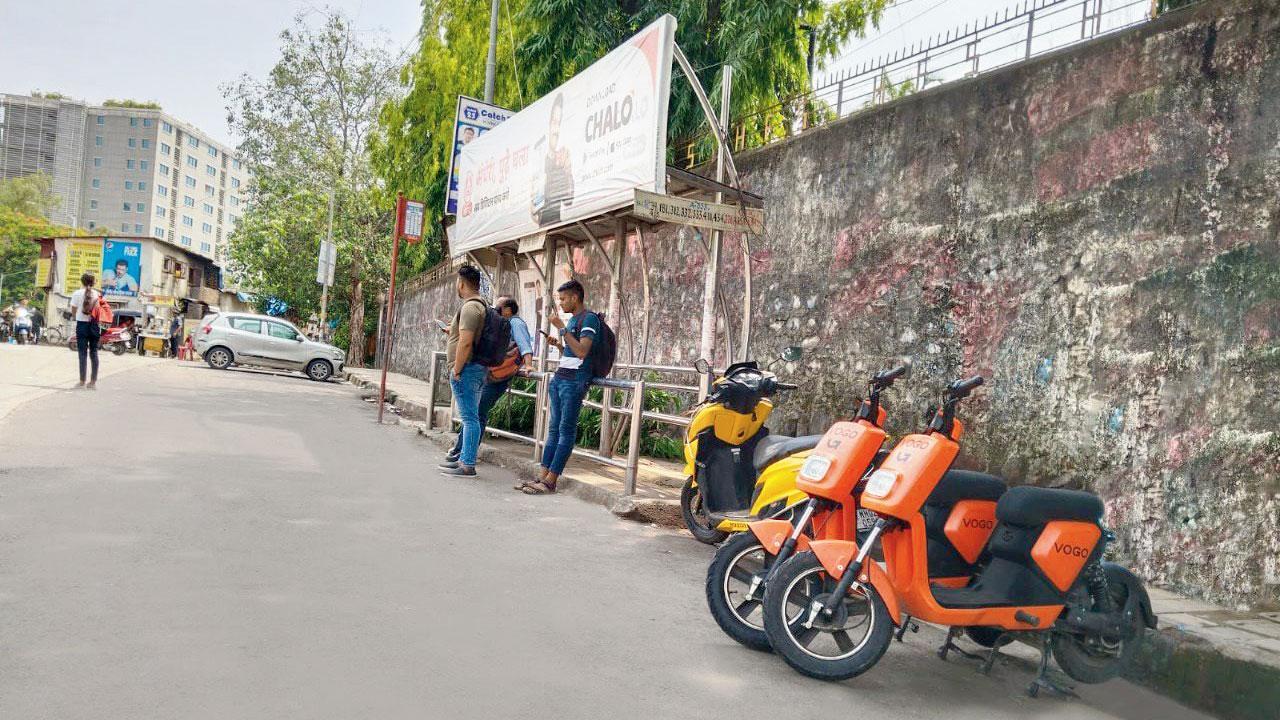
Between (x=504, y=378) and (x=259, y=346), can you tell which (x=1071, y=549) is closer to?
(x=504, y=378)

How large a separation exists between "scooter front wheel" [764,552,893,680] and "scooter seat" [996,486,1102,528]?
78 cm

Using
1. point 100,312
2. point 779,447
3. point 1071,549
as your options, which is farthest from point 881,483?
point 100,312

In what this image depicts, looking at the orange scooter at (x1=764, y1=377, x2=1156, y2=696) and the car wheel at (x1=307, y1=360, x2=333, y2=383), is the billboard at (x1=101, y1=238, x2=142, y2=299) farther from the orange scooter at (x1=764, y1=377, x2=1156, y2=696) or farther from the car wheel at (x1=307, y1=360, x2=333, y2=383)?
the orange scooter at (x1=764, y1=377, x2=1156, y2=696)

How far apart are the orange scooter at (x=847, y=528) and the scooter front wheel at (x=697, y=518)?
6.80 feet

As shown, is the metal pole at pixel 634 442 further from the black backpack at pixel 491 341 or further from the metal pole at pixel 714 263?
the black backpack at pixel 491 341

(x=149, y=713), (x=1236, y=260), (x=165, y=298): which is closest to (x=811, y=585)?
(x=149, y=713)

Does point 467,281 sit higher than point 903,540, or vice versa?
point 467,281

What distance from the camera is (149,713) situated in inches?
108

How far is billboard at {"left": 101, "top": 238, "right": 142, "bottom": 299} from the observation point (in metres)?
49.5

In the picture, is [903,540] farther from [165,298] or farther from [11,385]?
[165,298]

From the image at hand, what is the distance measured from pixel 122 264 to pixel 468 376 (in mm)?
48988

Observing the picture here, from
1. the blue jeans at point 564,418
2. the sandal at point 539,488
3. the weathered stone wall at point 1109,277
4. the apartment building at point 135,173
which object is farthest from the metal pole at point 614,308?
the apartment building at point 135,173

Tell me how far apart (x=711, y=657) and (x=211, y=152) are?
13250cm

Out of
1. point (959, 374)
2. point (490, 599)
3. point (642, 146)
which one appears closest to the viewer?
point (490, 599)
